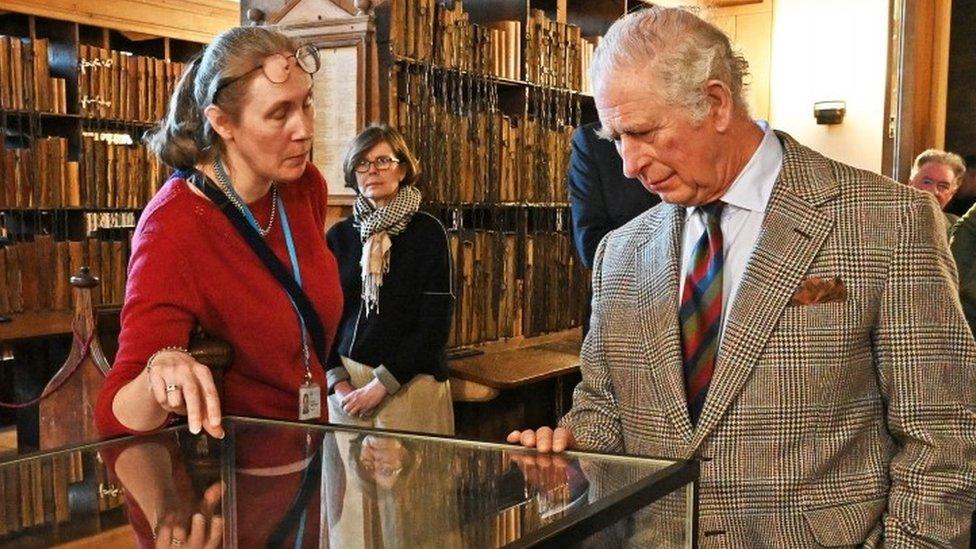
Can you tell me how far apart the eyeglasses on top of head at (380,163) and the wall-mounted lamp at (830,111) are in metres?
4.08

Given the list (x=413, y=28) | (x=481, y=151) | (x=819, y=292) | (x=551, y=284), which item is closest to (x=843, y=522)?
(x=819, y=292)

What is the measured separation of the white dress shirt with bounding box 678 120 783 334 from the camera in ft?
5.35

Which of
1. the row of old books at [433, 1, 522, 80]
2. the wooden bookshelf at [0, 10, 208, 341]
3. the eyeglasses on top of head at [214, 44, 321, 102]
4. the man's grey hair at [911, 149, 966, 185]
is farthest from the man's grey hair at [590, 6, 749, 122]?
the wooden bookshelf at [0, 10, 208, 341]

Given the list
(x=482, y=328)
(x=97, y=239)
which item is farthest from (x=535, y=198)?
(x=97, y=239)

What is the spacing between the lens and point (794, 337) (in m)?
1.54

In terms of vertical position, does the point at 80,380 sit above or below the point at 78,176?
below

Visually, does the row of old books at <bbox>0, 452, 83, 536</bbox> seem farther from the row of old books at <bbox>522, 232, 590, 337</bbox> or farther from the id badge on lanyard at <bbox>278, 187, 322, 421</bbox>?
the row of old books at <bbox>522, 232, 590, 337</bbox>

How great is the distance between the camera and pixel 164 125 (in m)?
1.92

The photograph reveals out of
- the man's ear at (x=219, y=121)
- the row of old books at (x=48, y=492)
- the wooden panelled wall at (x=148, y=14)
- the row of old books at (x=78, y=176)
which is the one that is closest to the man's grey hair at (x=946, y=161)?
the man's ear at (x=219, y=121)

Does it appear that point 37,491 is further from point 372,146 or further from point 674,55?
point 372,146

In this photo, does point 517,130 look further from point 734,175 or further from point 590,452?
point 590,452

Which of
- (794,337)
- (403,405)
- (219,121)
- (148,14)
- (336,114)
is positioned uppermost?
(148,14)

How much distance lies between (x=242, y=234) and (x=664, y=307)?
2.30 feet

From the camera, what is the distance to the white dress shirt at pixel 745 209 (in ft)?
5.35
